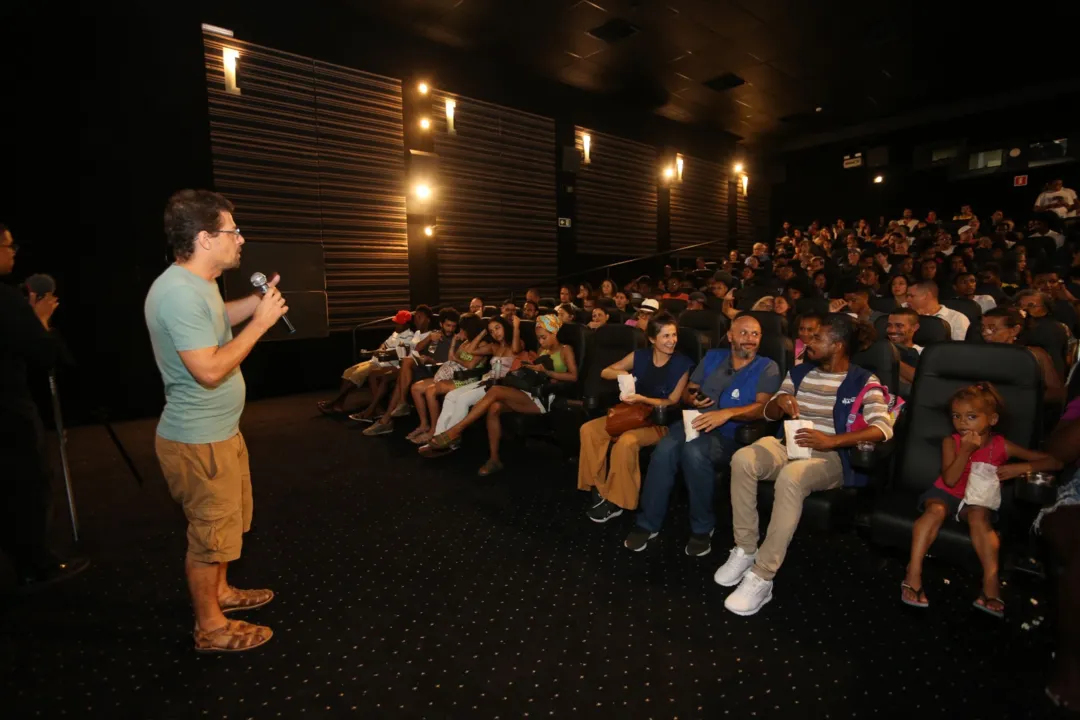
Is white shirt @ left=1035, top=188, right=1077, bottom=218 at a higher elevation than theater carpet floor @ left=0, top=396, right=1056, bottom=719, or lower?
higher

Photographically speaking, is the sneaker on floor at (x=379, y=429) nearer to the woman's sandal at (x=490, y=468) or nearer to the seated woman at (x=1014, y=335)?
the woman's sandal at (x=490, y=468)

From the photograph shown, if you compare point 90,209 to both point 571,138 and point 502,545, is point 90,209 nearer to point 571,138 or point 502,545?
point 502,545

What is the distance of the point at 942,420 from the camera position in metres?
2.60

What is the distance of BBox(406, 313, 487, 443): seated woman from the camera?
16.5ft

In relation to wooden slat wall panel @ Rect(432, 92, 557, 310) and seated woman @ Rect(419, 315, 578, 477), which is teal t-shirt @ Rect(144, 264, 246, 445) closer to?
seated woman @ Rect(419, 315, 578, 477)

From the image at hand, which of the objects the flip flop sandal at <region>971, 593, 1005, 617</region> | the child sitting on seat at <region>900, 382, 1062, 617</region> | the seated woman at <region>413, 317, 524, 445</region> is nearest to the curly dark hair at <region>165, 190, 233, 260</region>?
the seated woman at <region>413, 317, 524, 445</region>

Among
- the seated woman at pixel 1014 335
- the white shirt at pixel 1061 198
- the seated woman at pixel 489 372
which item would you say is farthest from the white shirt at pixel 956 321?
the white shirt at pixel 1061 198

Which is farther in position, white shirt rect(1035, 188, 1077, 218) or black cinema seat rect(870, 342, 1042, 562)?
white shirt rect(1035, 188, 1077, 218)

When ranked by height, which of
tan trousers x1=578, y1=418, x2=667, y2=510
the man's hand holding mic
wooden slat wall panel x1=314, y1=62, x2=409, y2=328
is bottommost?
tan trousers x1=578, y1=418, x2=667, y2=510

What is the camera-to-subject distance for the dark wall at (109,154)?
552 centimetres

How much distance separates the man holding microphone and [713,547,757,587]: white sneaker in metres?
2.05

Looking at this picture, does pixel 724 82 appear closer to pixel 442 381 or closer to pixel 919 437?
pixel 442 381

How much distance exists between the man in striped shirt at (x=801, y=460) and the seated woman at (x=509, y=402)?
1787 millimetres

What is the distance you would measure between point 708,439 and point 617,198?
29.4 feet
